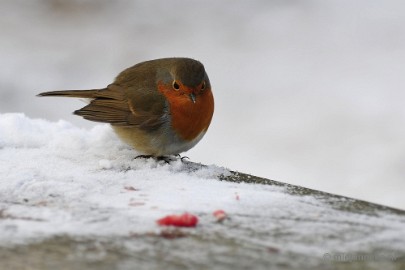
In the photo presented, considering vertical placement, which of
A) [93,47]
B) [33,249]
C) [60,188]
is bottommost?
[33,249]

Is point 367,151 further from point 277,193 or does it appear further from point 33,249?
point 33,249

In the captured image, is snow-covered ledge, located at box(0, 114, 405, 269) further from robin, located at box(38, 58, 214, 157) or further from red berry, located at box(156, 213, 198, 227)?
robin, located at box(38, 58, 214, 157)

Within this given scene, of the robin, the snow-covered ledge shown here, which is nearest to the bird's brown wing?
the robin

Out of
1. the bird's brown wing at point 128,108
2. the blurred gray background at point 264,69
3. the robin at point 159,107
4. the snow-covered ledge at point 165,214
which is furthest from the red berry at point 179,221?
the blurred gray background at point 264,69

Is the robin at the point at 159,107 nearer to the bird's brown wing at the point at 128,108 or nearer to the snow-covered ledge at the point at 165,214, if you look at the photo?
the bird's brown wing at the point at 128,108

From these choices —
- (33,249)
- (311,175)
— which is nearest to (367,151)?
(311,175)

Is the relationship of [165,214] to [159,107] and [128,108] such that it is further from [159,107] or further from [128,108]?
[128,108]

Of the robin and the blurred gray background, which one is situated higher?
the blurred gray background
